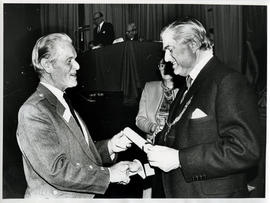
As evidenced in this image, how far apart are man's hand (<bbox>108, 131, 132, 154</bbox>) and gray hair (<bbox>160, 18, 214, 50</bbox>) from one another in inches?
25.1

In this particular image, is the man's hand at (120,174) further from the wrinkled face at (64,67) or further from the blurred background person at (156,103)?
the wrinkled face at (64,67)

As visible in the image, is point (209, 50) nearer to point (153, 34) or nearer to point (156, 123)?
point (153, 34)

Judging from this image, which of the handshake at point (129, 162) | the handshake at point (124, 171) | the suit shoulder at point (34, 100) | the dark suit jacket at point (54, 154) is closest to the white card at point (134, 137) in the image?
the handshake at point (129, 162)

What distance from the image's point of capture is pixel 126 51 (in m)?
1.97

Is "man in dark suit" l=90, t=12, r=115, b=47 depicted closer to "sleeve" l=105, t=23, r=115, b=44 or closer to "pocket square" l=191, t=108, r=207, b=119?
"sleeve" l=105, t=23, r=115, b=44

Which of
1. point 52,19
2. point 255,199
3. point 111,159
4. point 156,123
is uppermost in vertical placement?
point 52,19

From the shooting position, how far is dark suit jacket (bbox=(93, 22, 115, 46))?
1.96 metres

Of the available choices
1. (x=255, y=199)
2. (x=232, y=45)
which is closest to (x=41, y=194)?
(x=255, y=199)

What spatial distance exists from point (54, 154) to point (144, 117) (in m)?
0.56

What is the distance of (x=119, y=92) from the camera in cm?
195

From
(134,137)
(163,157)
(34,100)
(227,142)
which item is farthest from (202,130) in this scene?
(34,100)

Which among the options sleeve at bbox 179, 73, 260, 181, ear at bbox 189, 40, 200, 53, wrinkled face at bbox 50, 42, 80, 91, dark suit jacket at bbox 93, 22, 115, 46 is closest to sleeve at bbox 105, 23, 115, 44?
dark suit jacket at bbox 93, 22, 115, 46

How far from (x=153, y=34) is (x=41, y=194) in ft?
3.74

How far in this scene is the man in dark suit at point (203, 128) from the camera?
1784 millimetres
